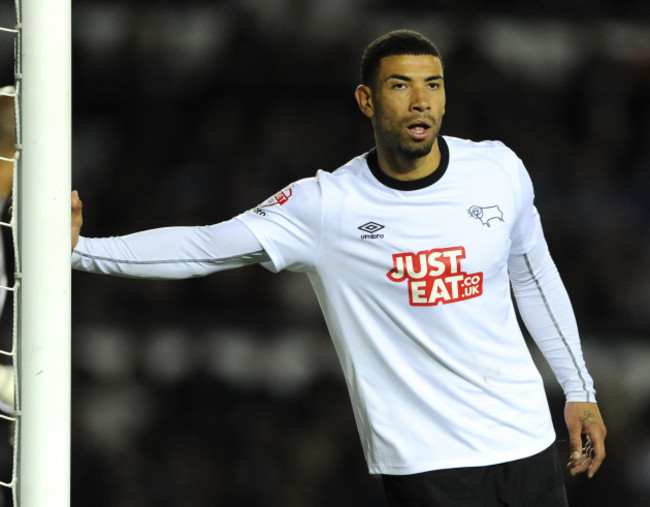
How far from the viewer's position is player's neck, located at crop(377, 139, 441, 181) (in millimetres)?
2580

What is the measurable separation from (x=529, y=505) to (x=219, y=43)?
145 inches

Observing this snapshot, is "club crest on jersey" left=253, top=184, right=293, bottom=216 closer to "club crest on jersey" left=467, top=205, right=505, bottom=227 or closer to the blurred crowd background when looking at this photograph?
"club crest on jersey" left=467, top=205, right=505, bottom=227

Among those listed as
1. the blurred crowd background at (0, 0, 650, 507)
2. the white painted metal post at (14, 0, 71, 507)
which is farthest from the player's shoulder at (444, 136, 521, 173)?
the blurred crowd background at (0, 0, 650, 507)

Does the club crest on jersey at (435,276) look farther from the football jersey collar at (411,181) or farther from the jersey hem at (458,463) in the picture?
the jersey hem at (458,463)

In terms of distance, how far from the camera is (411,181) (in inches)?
101

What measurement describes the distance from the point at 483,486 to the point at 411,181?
2.22ft

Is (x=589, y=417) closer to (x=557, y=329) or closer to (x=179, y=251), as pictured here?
(x=557, y=329)

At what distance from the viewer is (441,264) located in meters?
2.50

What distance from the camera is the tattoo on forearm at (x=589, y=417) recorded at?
2.71m

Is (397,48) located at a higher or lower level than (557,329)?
higher

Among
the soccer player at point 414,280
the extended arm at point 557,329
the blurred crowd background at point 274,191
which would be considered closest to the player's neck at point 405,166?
the soccer player at point 414,280

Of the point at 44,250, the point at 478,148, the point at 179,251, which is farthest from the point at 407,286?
the point at 44,250

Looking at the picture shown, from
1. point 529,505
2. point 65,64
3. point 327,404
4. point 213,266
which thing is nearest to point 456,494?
point 529,505

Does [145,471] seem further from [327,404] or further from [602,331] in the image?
[602,331]
